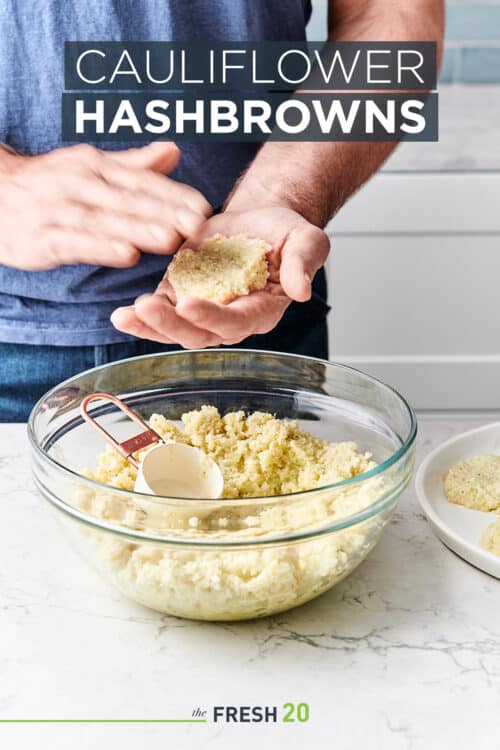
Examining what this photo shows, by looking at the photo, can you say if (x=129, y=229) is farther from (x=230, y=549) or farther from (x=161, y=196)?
(x=230, y=549)

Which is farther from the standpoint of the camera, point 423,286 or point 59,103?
point 423,286

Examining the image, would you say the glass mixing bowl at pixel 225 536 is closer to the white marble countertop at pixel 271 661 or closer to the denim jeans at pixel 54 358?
the white marble countertop at pixel 271 661

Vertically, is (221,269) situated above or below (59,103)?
below

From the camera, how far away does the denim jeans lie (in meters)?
0.99

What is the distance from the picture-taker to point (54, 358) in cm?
99

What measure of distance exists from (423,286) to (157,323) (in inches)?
Result: 42.7

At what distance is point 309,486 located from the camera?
0.62 m

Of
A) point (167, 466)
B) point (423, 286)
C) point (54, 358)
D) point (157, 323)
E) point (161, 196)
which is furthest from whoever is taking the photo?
point (423, 286)

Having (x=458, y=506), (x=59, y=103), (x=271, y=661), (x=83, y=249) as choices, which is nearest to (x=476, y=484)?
(x=458, y=506)

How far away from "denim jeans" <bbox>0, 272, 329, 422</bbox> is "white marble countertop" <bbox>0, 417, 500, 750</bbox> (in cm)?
39

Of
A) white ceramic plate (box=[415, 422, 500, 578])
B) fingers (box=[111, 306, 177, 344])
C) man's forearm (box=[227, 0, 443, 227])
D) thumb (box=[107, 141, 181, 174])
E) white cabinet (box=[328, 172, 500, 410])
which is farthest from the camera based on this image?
white cabinet (box=[328, 172, 500, 410])

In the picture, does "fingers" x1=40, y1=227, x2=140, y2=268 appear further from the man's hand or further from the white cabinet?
the white cabinet

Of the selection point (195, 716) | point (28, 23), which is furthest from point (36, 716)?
point (28, 23)

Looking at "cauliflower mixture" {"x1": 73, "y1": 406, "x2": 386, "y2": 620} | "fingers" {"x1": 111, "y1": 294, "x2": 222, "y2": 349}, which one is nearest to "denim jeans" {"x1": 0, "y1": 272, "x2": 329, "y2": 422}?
"fingers" {"x1": 111, "y1": 294, "x2": 222, "y2": 349}
